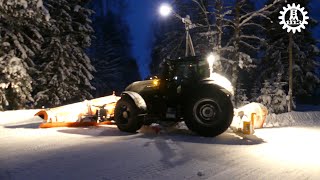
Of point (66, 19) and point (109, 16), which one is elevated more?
point (109, 16)

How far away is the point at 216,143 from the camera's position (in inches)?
369

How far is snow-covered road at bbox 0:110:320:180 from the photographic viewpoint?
649 centimetres

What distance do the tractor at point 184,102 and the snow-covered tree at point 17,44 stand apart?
7820 millimetres

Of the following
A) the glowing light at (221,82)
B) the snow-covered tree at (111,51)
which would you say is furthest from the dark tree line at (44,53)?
the snow-covered tree at (111,51)

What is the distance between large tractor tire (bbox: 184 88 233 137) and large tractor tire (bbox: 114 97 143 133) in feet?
4.49

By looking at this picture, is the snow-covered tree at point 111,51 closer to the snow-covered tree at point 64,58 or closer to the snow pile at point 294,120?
the snow-covered tree at point 64,58

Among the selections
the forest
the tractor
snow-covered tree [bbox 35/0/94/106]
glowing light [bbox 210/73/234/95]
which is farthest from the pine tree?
the tractor

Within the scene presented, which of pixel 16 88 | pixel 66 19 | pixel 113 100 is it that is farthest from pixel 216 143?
pixel 66 19

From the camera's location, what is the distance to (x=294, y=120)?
51.6ft

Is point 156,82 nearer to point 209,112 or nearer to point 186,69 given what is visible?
point 186,69

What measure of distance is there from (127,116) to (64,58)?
18269 millimetres

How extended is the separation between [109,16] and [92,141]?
2079 inches

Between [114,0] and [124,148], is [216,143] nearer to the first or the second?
[124,148]

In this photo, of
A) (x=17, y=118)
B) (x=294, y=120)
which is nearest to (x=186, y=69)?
(x=294, y=120)
